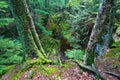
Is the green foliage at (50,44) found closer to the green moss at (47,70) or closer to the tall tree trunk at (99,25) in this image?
the tall tree trunk at (99,25)

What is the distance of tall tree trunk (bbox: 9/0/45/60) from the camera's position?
712 centimetres

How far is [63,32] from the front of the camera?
17844 mm

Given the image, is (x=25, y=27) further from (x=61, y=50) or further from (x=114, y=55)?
(x=61, y=50)

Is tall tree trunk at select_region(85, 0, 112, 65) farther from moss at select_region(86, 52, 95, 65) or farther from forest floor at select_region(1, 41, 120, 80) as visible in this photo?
forest floor at select_region(1, 41, 120, 80)

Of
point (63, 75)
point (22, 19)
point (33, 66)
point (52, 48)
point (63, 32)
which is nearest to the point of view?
point (63, 75)

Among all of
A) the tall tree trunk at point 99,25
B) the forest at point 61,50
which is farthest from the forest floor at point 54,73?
the tall tree trunk at point 99,25

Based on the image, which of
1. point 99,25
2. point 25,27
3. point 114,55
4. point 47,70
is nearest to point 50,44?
point 114,55

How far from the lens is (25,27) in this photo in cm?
724

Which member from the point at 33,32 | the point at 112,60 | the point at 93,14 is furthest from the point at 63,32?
the point at 33,32

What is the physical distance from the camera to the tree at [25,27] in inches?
280

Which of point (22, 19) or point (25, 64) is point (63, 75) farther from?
point (22, 19)

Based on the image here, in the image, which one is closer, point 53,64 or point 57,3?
point 53,64

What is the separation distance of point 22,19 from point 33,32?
74cm

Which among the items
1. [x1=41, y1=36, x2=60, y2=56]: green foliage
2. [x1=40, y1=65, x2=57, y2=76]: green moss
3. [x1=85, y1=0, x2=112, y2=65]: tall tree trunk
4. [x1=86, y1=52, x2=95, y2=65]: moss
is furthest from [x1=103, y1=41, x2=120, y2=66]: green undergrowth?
[x1=41, y1=36, x2=60, y2=56]: green foliage
